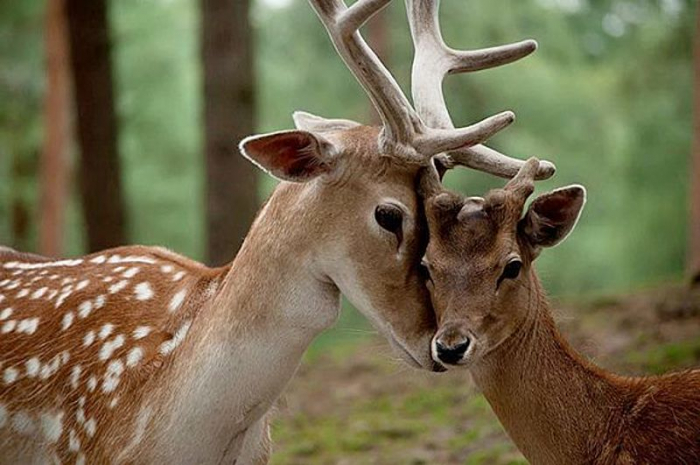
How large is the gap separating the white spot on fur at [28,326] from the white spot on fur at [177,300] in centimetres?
58

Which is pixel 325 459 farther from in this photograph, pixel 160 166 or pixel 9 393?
pixel 160 166

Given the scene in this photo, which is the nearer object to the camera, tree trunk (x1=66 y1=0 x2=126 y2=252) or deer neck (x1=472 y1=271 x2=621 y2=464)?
deer neck (x1=472 y1=271 x2=621 y2=464)

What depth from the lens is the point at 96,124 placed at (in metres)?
10.3

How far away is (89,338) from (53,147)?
14877 millimetres

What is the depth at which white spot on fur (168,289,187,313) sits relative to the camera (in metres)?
4.27

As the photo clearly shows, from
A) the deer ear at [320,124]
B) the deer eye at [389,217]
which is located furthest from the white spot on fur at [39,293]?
the deer eye at [389,217]

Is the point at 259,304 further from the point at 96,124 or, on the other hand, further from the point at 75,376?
the point at 96,124

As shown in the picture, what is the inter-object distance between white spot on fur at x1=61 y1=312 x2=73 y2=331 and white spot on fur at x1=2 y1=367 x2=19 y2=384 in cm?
24

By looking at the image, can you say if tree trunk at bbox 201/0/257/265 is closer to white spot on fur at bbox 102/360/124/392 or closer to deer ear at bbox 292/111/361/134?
deer ear at bbox 292/111/361/134

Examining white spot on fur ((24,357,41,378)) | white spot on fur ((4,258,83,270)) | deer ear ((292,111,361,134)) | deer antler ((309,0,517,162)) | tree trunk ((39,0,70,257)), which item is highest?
deer antler ((309,0,517,162))

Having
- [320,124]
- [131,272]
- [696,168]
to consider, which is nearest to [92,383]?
[131,272]

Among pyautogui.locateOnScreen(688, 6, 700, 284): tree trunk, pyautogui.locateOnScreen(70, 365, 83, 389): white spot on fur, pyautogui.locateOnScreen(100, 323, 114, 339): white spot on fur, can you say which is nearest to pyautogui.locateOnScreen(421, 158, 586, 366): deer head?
pyautogui.locateOnScreen(100, 323, 114, 339): white spot on fur

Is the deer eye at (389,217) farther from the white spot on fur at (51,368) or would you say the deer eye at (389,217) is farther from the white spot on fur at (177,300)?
the white spot on fur at (51,368)

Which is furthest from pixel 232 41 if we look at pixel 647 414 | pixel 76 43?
pixel 647 414
